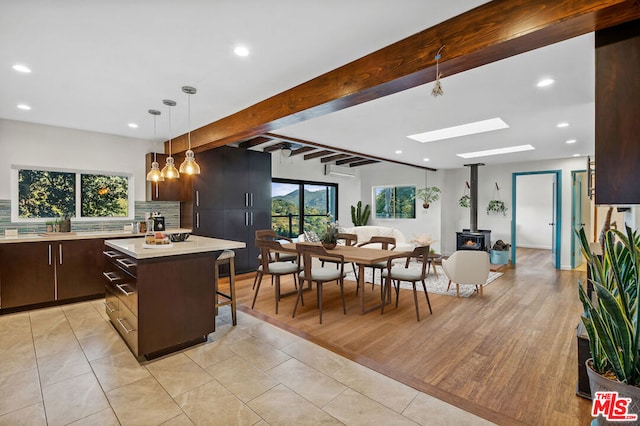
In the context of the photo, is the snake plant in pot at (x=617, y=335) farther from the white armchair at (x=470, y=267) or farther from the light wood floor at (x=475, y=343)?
the white armchair at (x=470, y=267)

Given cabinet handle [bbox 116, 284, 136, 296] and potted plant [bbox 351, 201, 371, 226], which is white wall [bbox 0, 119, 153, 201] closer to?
cabinet handle [bbox 116, 284, 136, 296]

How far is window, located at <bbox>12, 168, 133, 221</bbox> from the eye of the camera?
4.19 meters

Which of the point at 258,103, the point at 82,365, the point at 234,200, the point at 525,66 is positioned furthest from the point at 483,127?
the point at 82,365

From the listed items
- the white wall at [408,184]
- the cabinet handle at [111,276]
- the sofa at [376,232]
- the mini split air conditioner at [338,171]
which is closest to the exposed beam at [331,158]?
the mini split air conditioner at [338,171]

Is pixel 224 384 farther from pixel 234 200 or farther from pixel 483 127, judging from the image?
pixel 483 127

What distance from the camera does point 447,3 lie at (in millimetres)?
1761

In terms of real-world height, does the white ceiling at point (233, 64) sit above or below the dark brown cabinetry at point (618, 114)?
above

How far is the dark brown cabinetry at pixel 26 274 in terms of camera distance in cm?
358

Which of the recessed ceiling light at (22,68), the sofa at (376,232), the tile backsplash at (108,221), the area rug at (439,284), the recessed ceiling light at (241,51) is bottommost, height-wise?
the area rug at (439,284)

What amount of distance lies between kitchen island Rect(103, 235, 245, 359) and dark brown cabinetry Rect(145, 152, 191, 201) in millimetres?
2140

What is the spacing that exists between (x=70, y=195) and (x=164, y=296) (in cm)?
322

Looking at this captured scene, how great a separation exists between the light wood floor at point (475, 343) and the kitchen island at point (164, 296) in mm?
926

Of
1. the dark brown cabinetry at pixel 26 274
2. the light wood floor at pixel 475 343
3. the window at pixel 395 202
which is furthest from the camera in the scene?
the window at pixel 395 202

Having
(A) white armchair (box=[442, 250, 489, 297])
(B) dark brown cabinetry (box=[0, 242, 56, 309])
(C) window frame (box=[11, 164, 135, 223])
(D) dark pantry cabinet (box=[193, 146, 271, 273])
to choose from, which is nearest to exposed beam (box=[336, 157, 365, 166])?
(D) dark pantry cabinet (box=[193, 146, 271, 273])
